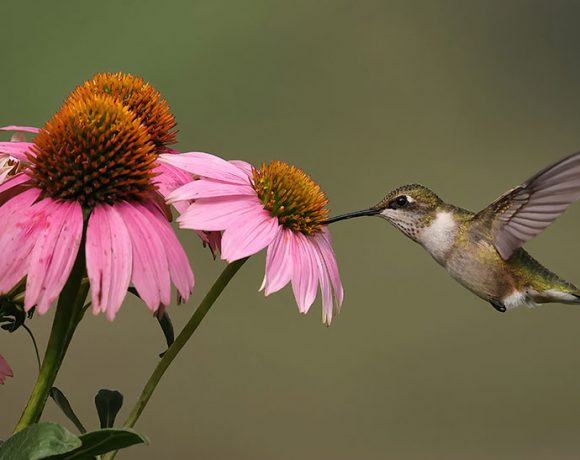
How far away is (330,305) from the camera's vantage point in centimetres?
42

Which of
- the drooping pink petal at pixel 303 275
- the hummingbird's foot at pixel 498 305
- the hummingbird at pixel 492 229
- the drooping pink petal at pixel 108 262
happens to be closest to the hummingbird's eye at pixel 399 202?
the hummingbird at pixel 492 229

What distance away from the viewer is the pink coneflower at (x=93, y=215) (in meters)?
0.32

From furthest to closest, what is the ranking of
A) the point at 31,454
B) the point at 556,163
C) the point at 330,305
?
the point at 556,163
the point at 330,305
the point at 31,454

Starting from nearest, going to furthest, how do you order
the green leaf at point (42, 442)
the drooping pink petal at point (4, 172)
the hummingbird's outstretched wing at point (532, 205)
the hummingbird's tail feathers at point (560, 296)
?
the green leaf at point (42, 442), the drooping pink petal at point (4, 172), the hummingbird's outstretched wing at point (532, 205), the hummingbird's tail feathers at point (560, 296)

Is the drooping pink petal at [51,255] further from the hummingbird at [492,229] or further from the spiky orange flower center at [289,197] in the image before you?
→ the hummingbird at [492,229]

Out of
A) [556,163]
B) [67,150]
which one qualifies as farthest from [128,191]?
[556,163]

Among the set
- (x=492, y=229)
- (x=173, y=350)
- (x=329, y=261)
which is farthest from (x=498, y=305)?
(x=173, y=350)

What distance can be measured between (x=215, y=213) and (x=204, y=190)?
0.04ft

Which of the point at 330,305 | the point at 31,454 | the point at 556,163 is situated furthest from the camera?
the point at 556,163

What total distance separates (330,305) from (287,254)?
0.04 m

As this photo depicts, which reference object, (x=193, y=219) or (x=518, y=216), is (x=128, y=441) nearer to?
(x=193, y=219)

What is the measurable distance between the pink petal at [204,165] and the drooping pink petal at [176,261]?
42 millimetres

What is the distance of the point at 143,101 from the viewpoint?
47cm

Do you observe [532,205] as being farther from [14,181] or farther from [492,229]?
[14,181]
